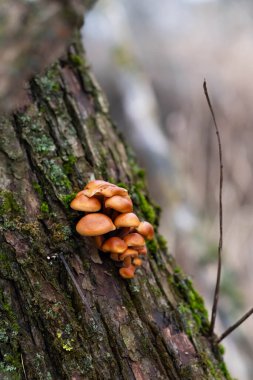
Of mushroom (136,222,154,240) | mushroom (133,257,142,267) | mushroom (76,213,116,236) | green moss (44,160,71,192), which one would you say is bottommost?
mushroom (133,257,142,267)

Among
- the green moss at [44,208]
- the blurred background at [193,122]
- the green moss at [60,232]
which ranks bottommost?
the green moss at [60,232]

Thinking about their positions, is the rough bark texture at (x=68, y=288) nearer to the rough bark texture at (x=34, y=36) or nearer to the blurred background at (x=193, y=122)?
the rough bark texture at (x=34, y=36)

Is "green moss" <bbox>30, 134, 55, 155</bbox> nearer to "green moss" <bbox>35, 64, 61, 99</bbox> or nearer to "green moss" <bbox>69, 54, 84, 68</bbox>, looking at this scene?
"green moss" <bbox>35, 64, 61, 99</bbox>

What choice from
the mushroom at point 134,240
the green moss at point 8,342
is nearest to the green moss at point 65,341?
the green moss at point 8,342

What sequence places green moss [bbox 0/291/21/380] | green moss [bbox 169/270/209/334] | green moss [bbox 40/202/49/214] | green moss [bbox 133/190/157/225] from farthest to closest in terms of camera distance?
green moss [bbox 133/190/157/225] → green moss [bbox 169/270/209/334] → green moss [bbox 40/202/49/214] → green moss [bbox 0/291/21/380]

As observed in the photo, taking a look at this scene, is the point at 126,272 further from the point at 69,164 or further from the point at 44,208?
the point at 69,164

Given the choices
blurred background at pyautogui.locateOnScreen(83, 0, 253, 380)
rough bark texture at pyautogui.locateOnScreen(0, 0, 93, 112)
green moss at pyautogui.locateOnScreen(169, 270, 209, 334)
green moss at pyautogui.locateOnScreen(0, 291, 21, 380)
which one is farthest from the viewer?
blurred background at pyautogui.locateOnScreen(83, 0, 253, 380)

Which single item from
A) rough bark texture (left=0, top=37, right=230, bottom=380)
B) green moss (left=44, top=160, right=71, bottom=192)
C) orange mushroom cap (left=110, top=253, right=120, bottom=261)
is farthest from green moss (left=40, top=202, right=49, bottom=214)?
orange mushroom cap (left=110, top=253, right=120, bottom=261)
